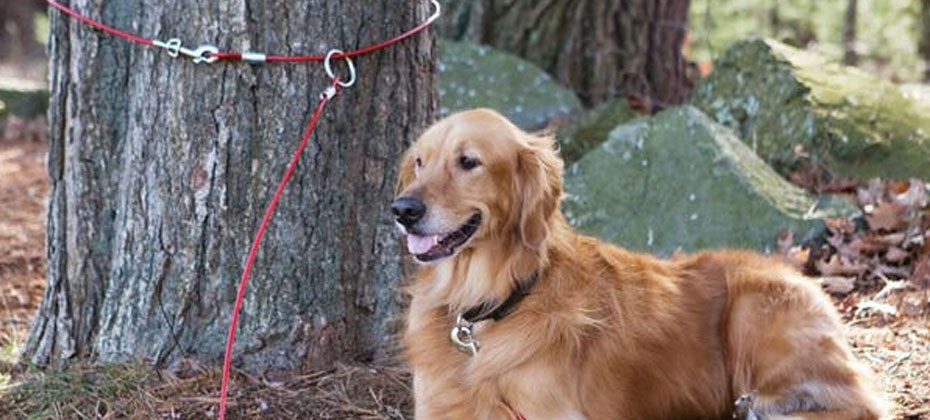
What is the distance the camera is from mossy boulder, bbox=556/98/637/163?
25.3ft

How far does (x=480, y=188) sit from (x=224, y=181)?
1.12 meters

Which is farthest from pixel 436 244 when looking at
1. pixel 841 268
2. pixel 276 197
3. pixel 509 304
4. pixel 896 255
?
pixel 896 255

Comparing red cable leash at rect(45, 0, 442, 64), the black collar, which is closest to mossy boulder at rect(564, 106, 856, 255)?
red cable leash at rect(45, 0, 442, 64)

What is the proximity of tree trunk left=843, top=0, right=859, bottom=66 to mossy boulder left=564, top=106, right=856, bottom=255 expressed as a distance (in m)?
8.55

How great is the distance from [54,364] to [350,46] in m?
1.76

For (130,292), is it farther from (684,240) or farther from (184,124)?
(684,240)

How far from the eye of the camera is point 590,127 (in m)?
7.97

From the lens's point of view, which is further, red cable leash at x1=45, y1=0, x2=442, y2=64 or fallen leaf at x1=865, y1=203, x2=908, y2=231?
fallen leaf at x1=865, y1=203, x2=908, y2=231

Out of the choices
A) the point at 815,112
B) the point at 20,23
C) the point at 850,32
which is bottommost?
the point at 20,23

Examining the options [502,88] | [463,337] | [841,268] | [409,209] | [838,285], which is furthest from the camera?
[502,88]

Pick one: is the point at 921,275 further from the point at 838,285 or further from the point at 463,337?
the point at 463,337

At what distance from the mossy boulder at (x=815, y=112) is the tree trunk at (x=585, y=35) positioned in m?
0.86

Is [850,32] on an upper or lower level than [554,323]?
upper

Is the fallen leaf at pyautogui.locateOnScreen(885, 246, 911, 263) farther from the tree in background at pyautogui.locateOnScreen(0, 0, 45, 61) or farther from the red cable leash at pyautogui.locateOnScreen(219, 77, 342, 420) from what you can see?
the tree in background at pyautogui.locateOnScreen(0, 0, 45, 61)
